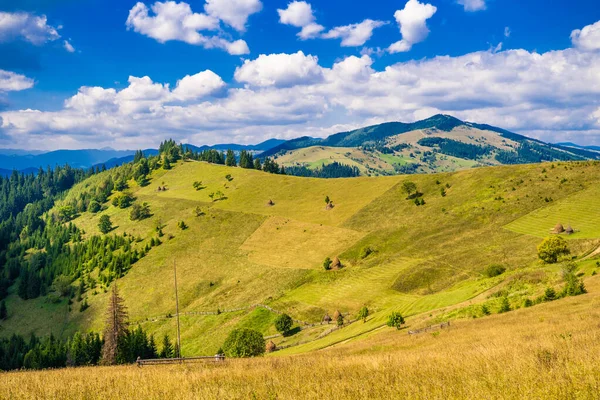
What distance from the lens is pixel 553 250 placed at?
62.1 metres

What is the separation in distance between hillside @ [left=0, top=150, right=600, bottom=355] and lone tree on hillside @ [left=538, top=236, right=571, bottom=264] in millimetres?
3977

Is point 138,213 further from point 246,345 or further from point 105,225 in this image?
point 246,345

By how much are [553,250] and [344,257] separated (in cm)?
4785

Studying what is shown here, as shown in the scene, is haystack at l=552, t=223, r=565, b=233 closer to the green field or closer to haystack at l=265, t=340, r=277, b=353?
the green field

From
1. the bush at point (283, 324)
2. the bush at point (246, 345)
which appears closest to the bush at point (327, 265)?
the bush at point (283, 324)

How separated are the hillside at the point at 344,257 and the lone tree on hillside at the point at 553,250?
398 cm

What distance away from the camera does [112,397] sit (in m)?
10.1

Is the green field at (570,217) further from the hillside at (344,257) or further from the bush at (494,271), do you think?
the bush at (494,271)

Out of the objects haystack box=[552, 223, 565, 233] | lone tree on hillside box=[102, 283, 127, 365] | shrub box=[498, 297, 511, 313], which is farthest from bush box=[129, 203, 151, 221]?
shrub box=[498, 297, 511, 313]

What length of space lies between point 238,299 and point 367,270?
3509 centimetres

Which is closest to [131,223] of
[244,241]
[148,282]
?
[148,282]

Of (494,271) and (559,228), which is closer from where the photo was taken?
(494,271)

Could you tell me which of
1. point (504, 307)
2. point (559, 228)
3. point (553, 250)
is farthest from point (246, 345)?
point (559, 228)

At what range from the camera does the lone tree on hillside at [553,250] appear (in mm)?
61938
